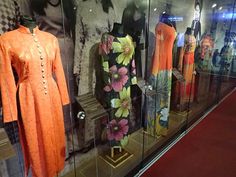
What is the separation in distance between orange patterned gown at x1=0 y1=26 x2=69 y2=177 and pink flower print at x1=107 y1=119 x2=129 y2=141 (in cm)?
66

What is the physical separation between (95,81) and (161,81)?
0.95m

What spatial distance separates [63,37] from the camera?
6.00ft

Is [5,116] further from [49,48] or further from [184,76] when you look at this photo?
→ [184,76]

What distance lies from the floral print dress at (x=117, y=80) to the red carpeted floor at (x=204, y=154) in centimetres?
59

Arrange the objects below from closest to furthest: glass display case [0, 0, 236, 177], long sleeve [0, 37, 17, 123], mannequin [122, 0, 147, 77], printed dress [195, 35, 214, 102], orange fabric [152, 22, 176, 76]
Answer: long sleeve [0, 37, 17, 123] → glass display case [0, 0, 236, 177] → mannequin [122, 0, 147, 77] → orange fabric [152, 22, 176, 76] → printed dress [195, 35, 214, 102]

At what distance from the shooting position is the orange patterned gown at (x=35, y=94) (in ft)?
4.20

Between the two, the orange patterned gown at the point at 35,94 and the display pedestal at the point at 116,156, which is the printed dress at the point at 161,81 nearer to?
the display pedestal at the point at 116,156

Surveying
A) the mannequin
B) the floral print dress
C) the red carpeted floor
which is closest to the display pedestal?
the floral print dress

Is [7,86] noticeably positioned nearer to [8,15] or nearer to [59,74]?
[59,74]

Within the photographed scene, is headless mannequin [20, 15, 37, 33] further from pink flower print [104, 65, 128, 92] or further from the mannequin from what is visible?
the mannequin

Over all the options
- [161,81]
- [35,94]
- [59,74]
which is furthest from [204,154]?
[35,94]

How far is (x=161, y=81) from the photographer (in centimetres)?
266

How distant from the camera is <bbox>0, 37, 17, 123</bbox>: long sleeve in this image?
124cm

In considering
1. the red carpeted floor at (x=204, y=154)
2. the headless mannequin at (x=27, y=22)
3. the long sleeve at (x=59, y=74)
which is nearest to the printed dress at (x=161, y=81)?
the red carpeted floor at (x=204, y=154)
